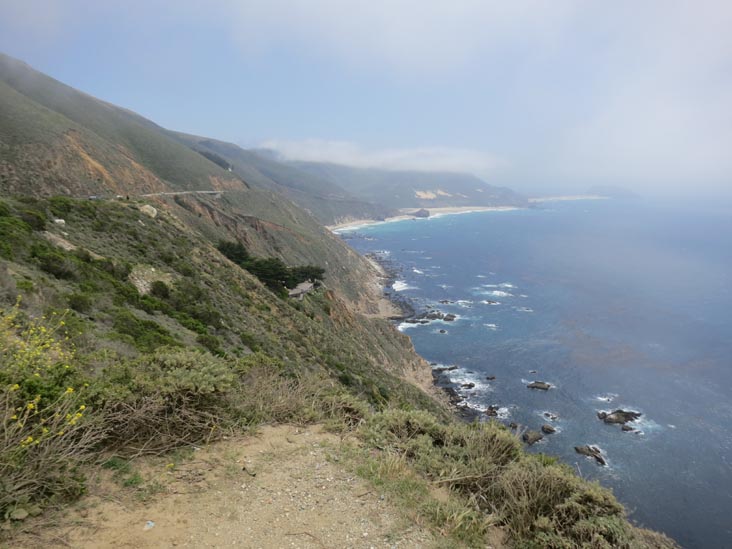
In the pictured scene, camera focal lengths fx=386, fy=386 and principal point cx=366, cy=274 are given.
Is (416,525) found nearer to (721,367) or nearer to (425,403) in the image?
(425,403)

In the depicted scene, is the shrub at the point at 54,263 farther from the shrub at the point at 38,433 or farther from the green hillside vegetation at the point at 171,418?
the shrub at the point at 38,433

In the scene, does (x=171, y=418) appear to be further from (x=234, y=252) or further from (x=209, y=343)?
(x=234, y=252)

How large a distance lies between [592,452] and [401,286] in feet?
208

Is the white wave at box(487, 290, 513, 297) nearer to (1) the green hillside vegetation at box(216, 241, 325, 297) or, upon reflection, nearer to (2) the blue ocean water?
(2) the blue ocean water

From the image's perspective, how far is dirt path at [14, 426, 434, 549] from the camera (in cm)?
484

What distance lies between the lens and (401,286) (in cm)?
9681

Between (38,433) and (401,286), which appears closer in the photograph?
(38,433)

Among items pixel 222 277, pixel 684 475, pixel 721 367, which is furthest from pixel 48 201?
pixel 721 367

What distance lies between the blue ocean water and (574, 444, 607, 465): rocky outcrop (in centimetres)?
64

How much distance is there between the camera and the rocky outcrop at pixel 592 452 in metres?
35.2

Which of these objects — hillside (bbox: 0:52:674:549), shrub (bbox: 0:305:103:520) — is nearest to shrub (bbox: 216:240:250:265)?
hillside (bbox: 0:52:674:549)

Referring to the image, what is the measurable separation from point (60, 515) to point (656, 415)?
178 feet

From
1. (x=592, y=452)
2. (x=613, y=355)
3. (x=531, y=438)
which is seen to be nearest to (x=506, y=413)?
(x=531, y=438)

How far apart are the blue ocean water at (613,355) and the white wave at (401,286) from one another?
0.49 metres
